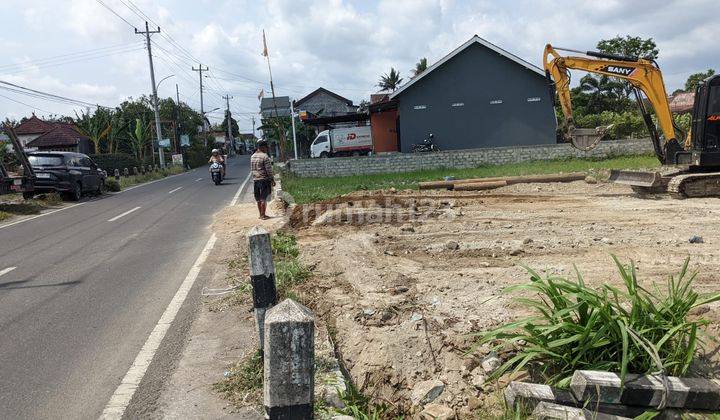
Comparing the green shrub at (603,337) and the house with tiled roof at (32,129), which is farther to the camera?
the house with tiled roof at (32,129)

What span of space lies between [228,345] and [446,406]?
216 cm

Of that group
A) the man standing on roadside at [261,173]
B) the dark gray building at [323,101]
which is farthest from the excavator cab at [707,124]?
the dark gray building at [323,101]

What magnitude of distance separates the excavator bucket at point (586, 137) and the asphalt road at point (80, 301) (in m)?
9.66

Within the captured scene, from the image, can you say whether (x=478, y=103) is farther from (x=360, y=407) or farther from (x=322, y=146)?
(x=360, y=407)

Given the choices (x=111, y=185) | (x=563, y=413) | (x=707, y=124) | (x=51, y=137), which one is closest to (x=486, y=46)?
(x=707, y=124)

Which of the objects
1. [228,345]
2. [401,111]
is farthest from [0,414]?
[401,111]

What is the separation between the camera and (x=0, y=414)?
3.80 meters

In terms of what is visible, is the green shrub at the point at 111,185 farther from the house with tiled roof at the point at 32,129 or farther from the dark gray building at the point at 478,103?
the house with tiled roof at the point at 32,129

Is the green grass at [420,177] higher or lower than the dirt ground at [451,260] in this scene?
higher

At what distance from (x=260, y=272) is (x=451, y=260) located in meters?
3.40

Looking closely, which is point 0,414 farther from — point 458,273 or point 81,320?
point 458,273

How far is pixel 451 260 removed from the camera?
702cm

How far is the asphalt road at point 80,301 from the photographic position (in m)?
4.17

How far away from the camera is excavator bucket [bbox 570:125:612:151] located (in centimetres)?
1408
